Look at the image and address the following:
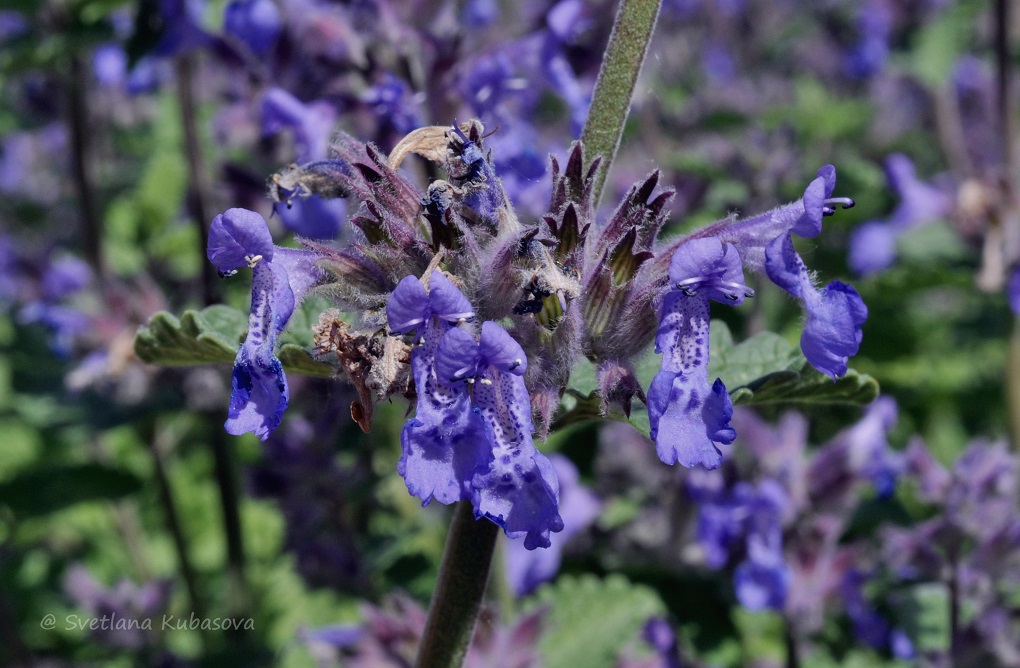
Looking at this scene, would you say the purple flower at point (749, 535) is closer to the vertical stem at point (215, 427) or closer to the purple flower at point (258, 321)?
the vertical stem at point (215, 427)

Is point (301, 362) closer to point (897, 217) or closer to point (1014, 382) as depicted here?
point (1014, 382)

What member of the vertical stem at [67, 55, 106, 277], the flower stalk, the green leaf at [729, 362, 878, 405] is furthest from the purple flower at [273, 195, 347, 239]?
the green leaf at [729, 362, 878, 405]

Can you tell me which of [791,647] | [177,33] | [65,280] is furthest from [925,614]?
[65,280]

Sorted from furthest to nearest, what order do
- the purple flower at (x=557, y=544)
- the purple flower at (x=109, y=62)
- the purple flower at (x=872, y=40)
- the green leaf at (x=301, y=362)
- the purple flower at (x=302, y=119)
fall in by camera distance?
the purple flower at (x=872, y=40) → the purple flower at (x=109, y=62) → the purple flower at (x=557, y=544) → the purple flower at (x=302, y=119) → the green leaf at (x=301, y=362)

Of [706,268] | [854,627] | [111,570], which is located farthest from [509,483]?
[111,570]

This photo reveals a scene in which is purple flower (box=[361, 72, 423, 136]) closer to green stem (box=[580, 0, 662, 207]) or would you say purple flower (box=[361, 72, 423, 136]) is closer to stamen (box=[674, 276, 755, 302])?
green stem (box=[580, 0, 662, 207])

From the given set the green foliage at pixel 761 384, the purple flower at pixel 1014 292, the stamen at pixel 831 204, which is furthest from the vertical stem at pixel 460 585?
the purple flower at pixel 1014 292
